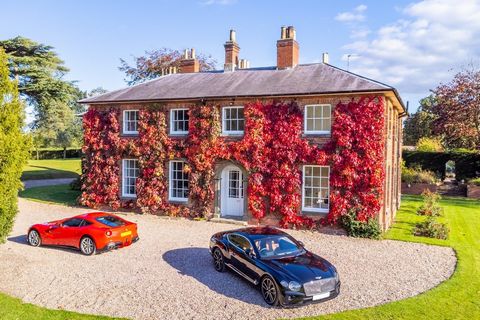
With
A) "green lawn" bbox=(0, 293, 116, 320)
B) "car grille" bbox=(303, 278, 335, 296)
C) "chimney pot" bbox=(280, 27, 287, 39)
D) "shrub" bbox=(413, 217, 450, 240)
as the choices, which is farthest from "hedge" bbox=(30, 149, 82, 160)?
"car grille" bbox=(303, 278, 335, 296)

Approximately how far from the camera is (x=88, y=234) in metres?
14.0

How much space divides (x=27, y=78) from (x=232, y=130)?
21680 millimetres

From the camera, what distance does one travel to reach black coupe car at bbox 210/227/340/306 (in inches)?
373

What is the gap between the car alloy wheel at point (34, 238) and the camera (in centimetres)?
1518

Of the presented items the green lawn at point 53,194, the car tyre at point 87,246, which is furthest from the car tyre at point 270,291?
the green lawn at point 53,194

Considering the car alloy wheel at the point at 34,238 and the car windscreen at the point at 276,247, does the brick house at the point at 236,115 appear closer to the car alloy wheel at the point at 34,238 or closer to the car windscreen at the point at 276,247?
the car windscreen at the point at 276,247

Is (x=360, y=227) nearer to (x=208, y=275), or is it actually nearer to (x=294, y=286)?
(x=208, y=275)

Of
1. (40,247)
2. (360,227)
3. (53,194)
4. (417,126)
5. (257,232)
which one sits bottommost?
(40,247)

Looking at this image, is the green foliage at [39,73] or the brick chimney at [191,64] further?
the green foliage at [39,73]

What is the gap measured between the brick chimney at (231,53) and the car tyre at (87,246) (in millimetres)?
13685

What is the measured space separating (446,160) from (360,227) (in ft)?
87.9

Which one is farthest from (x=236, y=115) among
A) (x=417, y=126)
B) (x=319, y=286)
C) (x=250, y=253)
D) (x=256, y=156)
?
(x=417, y=126)

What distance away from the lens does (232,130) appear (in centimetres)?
2002

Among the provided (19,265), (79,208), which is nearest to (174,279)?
(19,265)
